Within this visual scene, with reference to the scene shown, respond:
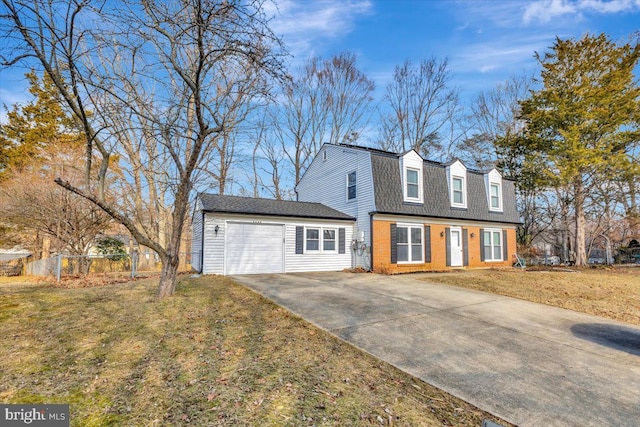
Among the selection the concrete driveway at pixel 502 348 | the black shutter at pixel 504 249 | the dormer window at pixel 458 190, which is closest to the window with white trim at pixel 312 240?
the concrete driveway at pixel 502 348

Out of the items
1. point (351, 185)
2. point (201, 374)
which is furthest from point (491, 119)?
point (201, 374)

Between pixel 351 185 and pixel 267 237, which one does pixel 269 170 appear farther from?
pixel 267 237

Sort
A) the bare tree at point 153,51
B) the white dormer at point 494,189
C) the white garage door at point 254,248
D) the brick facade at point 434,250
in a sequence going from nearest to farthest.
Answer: the bare tree at point 153,51, the white garage door at point 254,248, the brick facade at point 434,250, the white dormer at point 494,189

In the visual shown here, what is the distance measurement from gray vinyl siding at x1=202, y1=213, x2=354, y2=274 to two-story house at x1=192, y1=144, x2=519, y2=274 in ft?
0.13

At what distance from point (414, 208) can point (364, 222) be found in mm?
2611

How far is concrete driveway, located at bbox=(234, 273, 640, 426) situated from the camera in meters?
2.97

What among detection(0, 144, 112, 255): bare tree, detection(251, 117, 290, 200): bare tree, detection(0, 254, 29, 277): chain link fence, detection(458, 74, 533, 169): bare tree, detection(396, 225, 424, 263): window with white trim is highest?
detection(458, 74, 533, 169): bare tree

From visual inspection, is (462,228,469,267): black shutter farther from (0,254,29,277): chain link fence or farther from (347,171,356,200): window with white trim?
(0,254,29,277): chain link fence

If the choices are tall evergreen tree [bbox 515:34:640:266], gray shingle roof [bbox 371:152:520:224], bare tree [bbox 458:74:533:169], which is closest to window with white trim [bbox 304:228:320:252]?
gray shingle roof [bbox 371:152:520:224]

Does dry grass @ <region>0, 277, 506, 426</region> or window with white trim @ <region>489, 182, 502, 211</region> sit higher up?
window with white trim @ <region>489, 182, 502, 211</region>

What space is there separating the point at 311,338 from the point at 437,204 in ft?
41.3

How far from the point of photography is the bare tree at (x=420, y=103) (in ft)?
85.6

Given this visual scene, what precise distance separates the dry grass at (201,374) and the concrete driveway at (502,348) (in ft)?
1.57

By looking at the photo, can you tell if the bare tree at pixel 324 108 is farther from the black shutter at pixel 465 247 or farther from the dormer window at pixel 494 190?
the black shutter at pixel 465 247
